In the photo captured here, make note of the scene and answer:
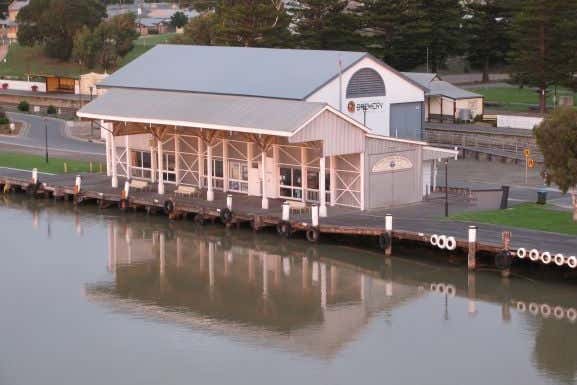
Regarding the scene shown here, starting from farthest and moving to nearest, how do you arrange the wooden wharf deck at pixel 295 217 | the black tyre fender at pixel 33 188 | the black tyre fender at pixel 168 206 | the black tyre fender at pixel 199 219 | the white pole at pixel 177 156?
the black tyre fender at pixel 33 188 → the white pole at pixel 177 156 → the black tyre fender at pixel 168 206 → the black tyre fender at pixel 199 219 → the wooden wharf deck at pixel 295 217

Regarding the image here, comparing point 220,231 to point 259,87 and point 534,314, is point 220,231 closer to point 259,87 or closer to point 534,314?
point 259,87

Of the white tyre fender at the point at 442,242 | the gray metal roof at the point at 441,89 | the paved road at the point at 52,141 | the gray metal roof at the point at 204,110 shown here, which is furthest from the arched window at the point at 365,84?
the gray metal roof at the point at 441,89

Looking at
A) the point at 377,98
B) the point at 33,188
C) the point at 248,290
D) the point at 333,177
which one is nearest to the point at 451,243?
the point at 248,290

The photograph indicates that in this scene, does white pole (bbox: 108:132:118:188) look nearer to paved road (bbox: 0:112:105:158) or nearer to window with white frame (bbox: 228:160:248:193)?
window with white frame (bbox: 228:160:248:193)

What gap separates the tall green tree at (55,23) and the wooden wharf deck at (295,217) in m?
61.6

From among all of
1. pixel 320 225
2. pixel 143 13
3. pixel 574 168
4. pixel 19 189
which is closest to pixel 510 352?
pixel 574 168

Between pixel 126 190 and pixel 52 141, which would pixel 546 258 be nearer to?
pixel 126 190

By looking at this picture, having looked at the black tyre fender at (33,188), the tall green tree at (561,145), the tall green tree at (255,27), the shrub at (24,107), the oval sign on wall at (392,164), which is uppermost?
the tall green tree at (255,27)

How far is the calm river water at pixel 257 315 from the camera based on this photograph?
38.2m

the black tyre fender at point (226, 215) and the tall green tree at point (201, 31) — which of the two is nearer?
the black tyre fender at point (226, 215)

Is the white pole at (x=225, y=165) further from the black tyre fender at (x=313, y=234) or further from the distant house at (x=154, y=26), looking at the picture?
the distant house at (x=154, y=26)

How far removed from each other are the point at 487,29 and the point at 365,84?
149 feet

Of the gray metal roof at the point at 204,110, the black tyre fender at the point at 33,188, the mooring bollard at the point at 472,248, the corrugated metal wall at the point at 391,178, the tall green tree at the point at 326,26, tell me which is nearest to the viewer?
the mooring bollard at the point at 472,248

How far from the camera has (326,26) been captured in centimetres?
9581
